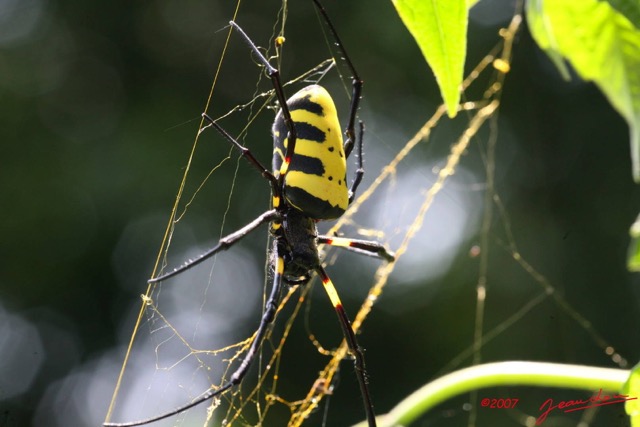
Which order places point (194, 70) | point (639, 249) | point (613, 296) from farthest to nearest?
point (613, 296) → point (194, 70) → point (639, 249)

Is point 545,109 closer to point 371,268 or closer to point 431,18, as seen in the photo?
point 371,268

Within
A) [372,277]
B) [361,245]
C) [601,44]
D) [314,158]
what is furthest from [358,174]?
[372,277]

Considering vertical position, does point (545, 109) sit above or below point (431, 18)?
below

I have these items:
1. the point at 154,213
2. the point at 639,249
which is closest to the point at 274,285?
the point at 639,249

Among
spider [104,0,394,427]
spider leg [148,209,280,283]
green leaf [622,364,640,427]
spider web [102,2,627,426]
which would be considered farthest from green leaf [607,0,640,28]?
spider web [102,2,627,426]

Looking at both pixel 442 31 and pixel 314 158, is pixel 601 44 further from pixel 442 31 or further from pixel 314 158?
pixel 314 158

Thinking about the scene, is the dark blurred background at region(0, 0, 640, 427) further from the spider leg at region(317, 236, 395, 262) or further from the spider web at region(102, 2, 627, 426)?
the spider leg at region(317, 236, 395, 262)
